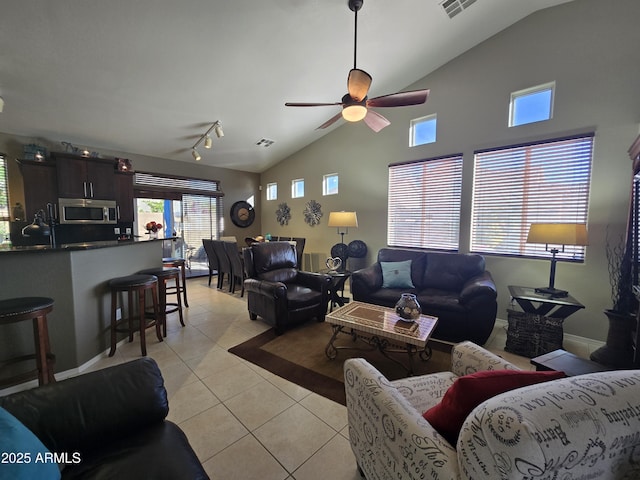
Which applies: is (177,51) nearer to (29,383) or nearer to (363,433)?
(29,383)

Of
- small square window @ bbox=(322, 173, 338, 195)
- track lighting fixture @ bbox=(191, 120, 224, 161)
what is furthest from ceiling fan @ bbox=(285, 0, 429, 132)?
small square window @ bbox=(322, 173, 338, 195)

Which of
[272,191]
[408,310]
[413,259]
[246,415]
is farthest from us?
[272,191]

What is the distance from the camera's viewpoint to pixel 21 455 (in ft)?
2.30

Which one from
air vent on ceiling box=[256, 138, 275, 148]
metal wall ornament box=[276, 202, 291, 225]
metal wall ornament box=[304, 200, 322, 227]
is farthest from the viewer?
metal wall ornament box=[276, 202, 291, 225]

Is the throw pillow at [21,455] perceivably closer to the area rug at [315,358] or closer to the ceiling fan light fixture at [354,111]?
the area rug at [315,358]

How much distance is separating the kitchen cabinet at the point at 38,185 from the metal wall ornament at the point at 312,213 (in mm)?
4407

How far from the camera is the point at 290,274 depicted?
379 centimetres

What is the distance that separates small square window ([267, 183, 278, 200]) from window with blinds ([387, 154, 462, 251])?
342cm

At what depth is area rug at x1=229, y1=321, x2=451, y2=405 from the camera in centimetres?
222

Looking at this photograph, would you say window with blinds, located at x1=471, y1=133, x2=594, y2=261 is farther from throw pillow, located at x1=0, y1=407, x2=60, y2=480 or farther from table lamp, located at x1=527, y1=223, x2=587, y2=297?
throw pillow, located at x1=0, y1=407, x2=60, y2=480

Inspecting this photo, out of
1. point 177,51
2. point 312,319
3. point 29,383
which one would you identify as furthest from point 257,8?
point 29,383

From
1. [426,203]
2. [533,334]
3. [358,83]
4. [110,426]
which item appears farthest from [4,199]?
[533,334]

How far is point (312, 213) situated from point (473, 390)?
17.6 ft

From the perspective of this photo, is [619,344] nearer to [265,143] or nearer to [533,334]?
[533,334]
